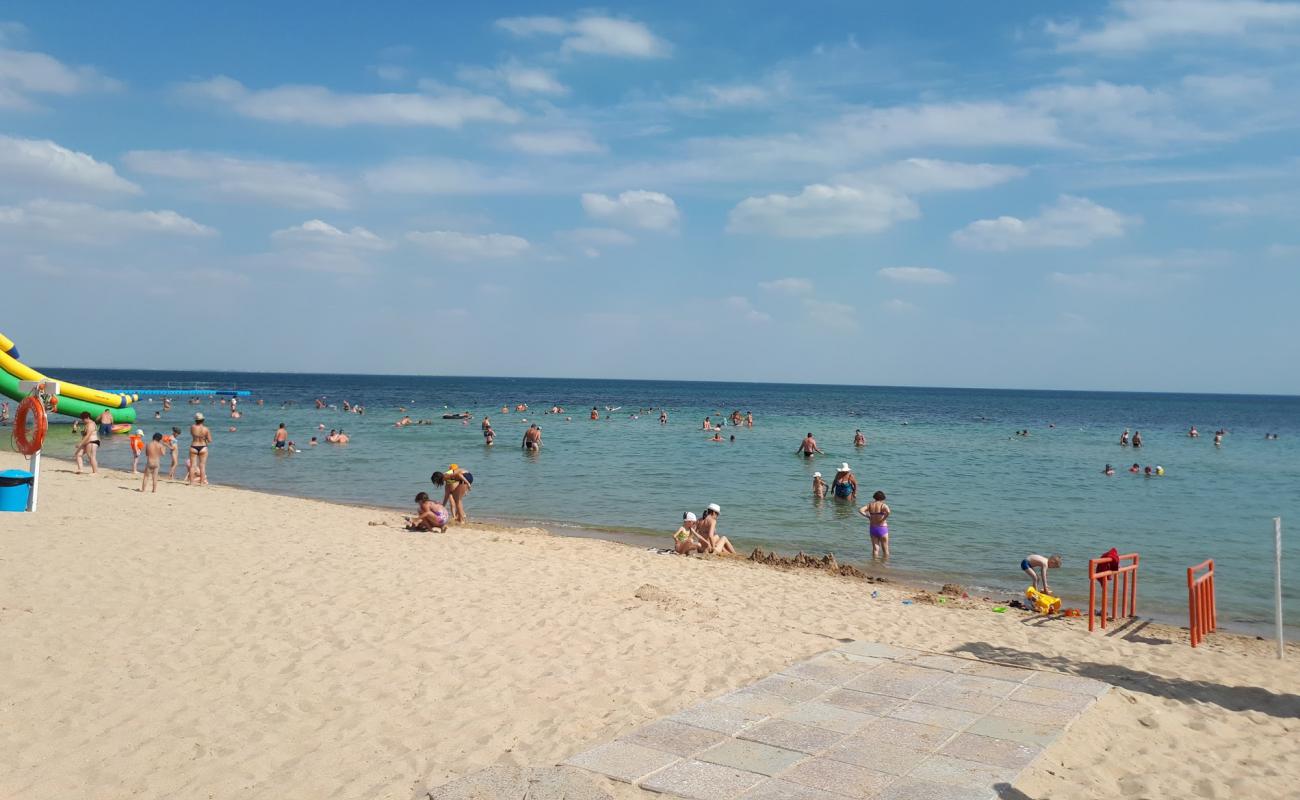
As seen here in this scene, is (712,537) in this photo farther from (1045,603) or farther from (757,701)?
(757,701)

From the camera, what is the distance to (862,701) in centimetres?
639

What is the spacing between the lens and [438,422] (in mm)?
45812

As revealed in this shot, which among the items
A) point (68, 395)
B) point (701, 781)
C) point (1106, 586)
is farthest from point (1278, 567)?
point (68, 395)

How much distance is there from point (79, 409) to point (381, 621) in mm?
30720

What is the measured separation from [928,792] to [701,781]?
4.23 feet

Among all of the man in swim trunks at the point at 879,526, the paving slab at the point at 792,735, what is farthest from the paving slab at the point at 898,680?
the man in swim trunks at the point at 879,526

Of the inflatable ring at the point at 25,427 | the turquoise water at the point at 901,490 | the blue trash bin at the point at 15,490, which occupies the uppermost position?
the inflatable ring at the point at 25,427

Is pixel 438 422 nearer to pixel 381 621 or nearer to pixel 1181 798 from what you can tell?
pixel 381 621

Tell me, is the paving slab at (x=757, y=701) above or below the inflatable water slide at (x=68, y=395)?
below

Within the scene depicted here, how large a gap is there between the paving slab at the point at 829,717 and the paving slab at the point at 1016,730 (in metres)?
0.70

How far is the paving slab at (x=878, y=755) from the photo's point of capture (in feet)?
17.2

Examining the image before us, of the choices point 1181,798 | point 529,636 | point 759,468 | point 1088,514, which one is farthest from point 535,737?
point 759,468

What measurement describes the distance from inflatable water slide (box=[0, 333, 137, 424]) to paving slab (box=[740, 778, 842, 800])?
28.7 m

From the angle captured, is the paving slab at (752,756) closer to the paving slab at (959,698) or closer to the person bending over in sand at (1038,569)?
the paving slab at (959,698)
